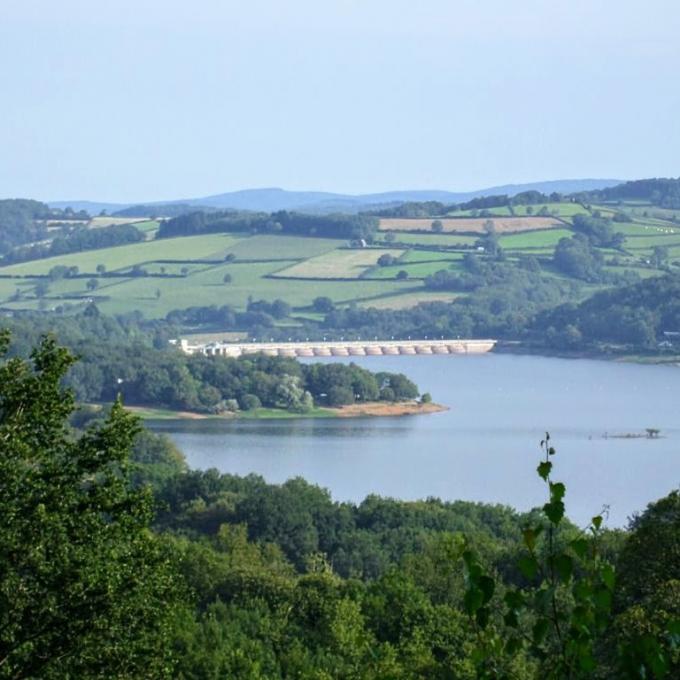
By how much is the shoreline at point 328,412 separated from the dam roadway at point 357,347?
73.8 feet

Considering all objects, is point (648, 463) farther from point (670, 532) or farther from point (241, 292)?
point (241, 292)

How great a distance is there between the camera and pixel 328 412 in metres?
73.7

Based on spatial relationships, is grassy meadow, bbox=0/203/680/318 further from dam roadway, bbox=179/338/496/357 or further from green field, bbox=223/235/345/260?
dam roadway, bbox=179/338/496/357

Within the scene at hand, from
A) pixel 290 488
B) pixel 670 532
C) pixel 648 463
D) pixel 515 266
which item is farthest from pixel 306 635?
pixel 515 266

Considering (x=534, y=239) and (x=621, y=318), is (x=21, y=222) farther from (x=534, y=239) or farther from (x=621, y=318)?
(x=621, y=318)

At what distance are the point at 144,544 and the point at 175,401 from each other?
66.3m

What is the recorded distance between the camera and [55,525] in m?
9.63

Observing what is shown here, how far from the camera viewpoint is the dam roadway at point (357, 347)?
334 feet

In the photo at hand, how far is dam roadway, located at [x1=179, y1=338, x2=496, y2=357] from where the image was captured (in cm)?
10188

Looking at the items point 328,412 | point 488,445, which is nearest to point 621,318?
point 328,412

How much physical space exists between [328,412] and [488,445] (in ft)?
49.6

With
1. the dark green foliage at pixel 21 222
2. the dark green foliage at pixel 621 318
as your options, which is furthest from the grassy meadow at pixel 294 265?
the dark green foliage at pixel 21 222

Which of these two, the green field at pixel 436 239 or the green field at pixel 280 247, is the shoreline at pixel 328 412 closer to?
the green field at pixel 280 247

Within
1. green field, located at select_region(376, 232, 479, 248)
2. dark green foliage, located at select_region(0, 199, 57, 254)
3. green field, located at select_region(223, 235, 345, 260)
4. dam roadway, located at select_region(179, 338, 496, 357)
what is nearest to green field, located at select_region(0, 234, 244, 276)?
green field, located at select_region(223, 235, 345, 260)
